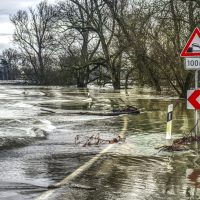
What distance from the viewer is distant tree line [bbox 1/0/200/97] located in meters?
30.8

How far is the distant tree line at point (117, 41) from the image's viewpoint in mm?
30750

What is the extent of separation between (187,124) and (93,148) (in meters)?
5.81

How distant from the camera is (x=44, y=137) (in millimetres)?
12906

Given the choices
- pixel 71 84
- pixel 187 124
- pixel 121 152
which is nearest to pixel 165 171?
pixel 121 152

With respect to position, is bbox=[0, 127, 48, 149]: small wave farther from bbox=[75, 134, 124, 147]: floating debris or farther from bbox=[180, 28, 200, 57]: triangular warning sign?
bbox=[180, 28, 200, 57]: triangular warning sign

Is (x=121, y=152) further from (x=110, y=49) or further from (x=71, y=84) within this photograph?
(x=71, y=84)

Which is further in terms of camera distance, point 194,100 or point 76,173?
point 194,100

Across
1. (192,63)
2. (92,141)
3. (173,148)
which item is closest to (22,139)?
(92,141)

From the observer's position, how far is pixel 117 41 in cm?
4825

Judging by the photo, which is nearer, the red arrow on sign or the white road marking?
the white road marking

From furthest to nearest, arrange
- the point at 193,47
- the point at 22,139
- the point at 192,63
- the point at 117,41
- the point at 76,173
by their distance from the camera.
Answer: the point at 117,41 → the point at 22,139 → the point at 192,63 → the point at 193,47 → the point at 76,173

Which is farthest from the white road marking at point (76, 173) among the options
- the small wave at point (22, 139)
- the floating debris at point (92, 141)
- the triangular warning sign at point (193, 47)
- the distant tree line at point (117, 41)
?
the distant tree line at point (117, 41)

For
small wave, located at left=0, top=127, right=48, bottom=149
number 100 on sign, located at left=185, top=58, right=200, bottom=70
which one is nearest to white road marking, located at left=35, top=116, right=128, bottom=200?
small wave, located at left=0, top=127, right=48, bottom=149

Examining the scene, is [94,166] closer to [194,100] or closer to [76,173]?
[76,173]
